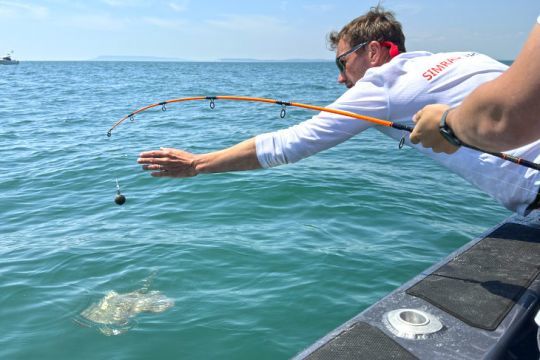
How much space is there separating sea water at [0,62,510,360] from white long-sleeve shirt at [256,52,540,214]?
1934 mm

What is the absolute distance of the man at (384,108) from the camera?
258 centimetres

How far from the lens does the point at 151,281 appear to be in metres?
5.02

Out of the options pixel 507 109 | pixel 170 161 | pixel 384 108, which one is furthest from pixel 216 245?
pixel 507 109

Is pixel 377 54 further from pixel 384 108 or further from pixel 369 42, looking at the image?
pixel 384 108

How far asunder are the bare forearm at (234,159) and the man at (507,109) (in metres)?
1.47

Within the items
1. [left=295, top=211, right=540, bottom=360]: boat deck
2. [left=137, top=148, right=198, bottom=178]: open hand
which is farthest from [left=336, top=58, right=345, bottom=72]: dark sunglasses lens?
[left=295, top=211, right=540, bottom=360]: boat deck

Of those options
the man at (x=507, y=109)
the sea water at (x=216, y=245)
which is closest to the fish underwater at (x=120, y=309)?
the sea water at (x=216, y=245)

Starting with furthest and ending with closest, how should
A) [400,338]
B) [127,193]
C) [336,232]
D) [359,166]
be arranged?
1. [359,166]
2. [127,193]
3. [336,232]
4. [400,338]

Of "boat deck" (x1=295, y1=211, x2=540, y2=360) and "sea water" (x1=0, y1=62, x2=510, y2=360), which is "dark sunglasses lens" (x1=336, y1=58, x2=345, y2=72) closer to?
"boat deck" (x1=295, y1=211, x2=540, y2=360)

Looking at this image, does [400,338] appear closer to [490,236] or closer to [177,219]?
[490,236]

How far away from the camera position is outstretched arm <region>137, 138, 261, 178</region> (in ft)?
9.54

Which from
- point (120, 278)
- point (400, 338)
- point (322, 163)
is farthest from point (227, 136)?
point (400, 338)

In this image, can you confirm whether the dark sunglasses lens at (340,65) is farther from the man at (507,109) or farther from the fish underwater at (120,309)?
the fish underwater at (120,309)

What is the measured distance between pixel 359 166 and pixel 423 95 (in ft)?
24.3
